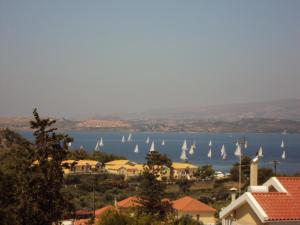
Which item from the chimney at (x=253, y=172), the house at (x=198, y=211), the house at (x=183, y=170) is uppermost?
the chimney at (x=253, y=172)

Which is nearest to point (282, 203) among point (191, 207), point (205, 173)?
point (191, 207)

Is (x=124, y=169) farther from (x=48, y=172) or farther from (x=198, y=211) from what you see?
(x=48, y=172)

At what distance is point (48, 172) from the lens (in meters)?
15.5

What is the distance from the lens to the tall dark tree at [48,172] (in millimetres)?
15438

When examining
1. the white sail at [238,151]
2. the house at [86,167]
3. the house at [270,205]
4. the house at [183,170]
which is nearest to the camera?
the house at [270,205]

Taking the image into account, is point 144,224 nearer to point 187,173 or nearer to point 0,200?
point 0,200

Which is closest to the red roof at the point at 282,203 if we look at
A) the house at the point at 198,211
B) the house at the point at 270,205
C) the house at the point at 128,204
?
the house at the point at 270,205

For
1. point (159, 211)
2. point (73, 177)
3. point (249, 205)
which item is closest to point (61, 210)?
point (249, 205)

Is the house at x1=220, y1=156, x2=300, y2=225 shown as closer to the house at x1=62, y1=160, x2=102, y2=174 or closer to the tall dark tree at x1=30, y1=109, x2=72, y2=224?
the tall dark tree at x1=30, y1=109, x2=72, y2=224

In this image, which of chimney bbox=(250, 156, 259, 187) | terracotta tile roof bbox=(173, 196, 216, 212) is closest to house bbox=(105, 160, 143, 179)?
terracotta tile roof bbox=(173, 196, 216, 212)

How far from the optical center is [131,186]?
6225 cm

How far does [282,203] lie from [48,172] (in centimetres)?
754

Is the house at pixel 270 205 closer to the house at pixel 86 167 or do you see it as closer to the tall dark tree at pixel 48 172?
the tall dark tree at pixel 48 172

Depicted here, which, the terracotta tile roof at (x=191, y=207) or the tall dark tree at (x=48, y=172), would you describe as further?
the terracotta tile roof at (x=191, y=207)
